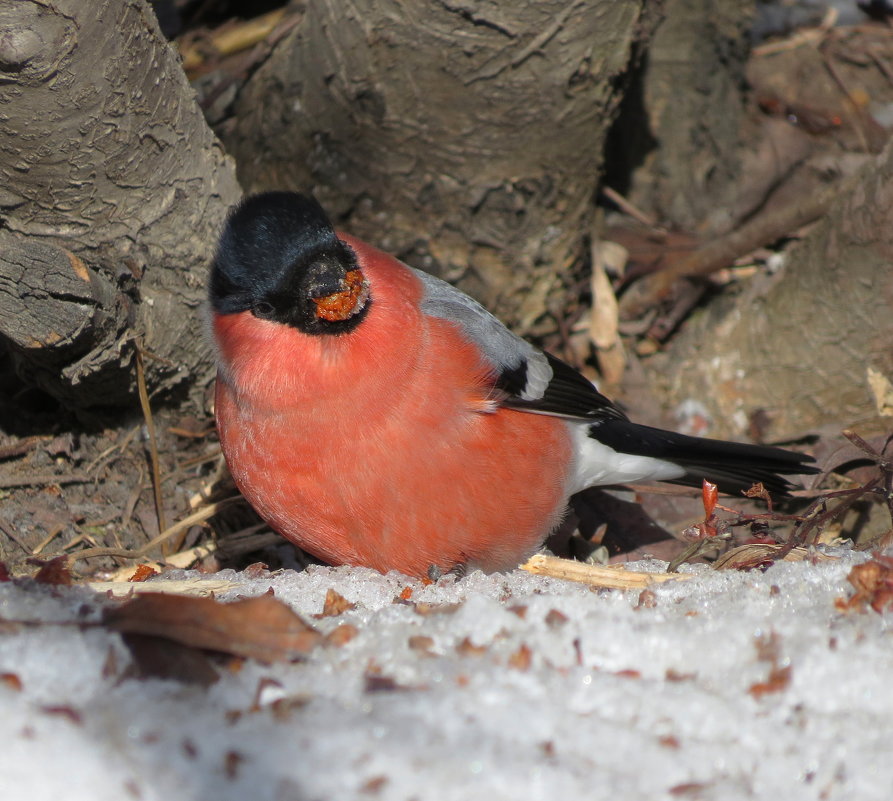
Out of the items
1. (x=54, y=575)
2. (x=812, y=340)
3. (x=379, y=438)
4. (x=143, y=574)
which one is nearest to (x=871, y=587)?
(x=379, y=438)

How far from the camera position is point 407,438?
3201 millimetres

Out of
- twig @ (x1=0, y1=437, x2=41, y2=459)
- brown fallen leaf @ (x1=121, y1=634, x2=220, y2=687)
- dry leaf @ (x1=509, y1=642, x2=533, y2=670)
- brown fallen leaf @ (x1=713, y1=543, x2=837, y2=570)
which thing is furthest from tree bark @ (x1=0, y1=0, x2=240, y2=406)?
brown fallen leaf @ (x1=713, y1=543, x2=837, y2=570)

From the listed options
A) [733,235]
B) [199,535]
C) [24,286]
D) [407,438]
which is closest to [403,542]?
[407,438]

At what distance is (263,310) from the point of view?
10.5ft

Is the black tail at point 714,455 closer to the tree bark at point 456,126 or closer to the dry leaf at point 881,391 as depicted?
the dry leaf at point 881,391

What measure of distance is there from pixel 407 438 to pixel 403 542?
395mm

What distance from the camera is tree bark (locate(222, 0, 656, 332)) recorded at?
4.30m

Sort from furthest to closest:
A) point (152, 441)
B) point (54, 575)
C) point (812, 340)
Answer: point (812, 340), point (152, 441), point (54, 575)

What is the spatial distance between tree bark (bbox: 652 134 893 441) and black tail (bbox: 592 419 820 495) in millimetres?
643

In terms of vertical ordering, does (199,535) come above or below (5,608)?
below

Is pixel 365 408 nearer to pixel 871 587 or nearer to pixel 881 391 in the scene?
pixel 871 587

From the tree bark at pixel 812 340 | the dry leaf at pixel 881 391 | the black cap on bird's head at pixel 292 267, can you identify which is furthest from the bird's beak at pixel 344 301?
the dry leaf at pixel 881 391

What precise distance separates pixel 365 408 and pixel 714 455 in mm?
1777

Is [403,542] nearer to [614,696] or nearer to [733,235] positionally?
[614,696]
